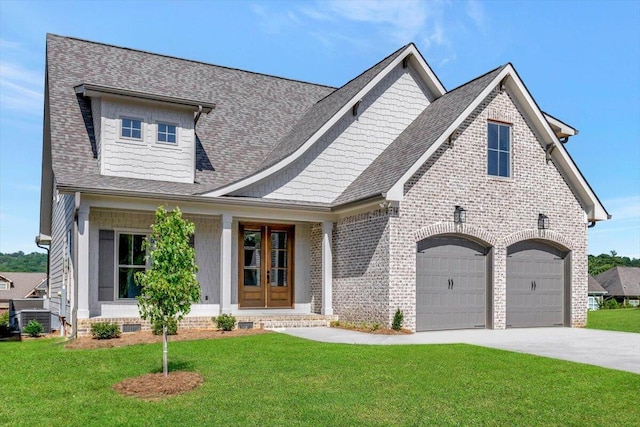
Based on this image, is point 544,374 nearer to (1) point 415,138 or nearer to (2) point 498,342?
(2) point 498,342

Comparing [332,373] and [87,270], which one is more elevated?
[87,270]

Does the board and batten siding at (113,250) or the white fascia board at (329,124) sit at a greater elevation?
the white fascia board at (329,124)

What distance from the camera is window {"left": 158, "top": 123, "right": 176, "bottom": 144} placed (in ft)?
48.6

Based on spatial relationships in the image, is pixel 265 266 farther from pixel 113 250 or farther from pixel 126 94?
pixel 126 94

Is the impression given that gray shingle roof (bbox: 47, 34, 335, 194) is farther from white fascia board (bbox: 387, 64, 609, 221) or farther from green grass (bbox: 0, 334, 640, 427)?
Answer: green grass (bbox: 0, 334, 640, 427)

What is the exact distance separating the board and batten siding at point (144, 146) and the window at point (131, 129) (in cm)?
11

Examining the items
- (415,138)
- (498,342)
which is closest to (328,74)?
(415,138)

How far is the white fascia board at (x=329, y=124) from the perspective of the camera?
566 inches

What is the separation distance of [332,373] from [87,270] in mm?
7181

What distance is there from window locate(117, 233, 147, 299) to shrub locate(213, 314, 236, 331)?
242cm

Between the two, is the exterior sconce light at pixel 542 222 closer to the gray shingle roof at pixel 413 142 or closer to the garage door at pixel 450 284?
the garage door at pixel 450 284

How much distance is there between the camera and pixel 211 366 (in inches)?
347

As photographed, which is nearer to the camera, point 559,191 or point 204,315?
point 204,315

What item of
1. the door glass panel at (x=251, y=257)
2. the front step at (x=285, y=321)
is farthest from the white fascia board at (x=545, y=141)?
the door glass panel at (x=251, y=257)
